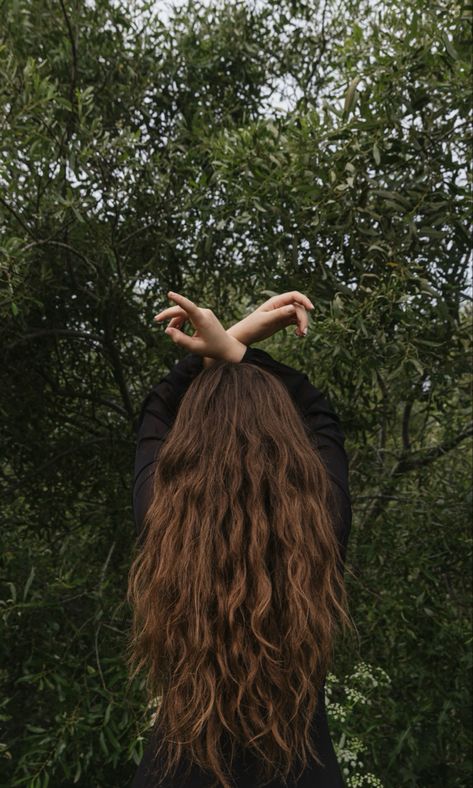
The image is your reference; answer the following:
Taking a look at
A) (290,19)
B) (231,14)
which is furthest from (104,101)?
(290,19)

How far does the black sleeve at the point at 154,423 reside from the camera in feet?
5.23

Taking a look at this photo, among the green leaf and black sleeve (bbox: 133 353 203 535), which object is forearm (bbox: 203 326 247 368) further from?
the green leaf

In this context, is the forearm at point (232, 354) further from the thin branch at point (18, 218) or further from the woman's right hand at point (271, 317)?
the thin branch at point (18, 218)

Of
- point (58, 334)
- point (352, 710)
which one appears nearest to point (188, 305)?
point (58, 334)

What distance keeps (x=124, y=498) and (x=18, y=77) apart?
1.63 m

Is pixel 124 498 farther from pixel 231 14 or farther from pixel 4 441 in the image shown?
pixel 231 14

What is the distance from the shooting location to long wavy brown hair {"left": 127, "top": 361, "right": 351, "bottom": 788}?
1.44 meters

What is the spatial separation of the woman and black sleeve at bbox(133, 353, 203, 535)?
57 mm

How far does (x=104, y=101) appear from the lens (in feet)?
11.0

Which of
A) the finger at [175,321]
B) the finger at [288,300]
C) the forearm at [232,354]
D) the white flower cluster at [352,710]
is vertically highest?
the finger at [175,321]

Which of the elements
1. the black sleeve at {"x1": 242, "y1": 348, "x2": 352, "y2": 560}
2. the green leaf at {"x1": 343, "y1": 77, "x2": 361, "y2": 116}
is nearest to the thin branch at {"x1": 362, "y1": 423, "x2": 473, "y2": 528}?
the green leaf at {"x1": 343, "y1": 77, "x2": 361, "y2": 116}

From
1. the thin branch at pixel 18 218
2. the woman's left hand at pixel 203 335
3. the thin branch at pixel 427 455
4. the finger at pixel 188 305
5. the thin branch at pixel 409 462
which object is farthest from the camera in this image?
the thin branch at pixel 427 455

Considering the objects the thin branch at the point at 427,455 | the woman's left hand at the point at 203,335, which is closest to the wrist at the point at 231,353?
the woman's left hand at the point at 203,335

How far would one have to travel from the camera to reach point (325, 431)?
1.66 meters
